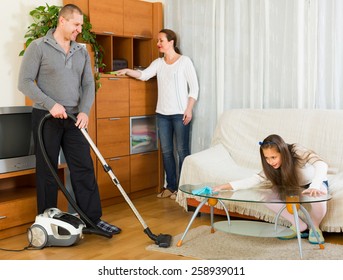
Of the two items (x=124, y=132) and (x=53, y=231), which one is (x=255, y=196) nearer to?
(x=53, y=231)

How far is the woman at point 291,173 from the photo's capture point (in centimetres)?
342

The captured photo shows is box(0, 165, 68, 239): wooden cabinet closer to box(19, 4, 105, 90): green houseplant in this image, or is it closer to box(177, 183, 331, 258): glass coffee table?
box(19, 4, 105, 90): green houseplant

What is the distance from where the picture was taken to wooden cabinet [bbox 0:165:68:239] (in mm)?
3850

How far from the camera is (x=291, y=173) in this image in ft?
11.5

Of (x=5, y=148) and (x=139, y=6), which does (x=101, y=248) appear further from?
(x=139, y=6)

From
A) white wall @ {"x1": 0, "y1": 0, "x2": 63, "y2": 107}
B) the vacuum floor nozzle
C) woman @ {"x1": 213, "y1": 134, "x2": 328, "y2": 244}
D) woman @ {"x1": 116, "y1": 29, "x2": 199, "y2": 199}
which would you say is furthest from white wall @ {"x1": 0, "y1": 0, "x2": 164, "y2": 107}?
woman @ {"x1": 213, "y1": 134, "x2": 328, "y2": 244}

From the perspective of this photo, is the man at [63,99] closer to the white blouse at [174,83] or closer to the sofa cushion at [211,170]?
the sofa cushion at [211,170]

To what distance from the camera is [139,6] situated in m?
5.30

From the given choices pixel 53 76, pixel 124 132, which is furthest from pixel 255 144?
pixel 53 76

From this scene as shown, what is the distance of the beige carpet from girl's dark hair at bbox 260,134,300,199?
1.26 feet

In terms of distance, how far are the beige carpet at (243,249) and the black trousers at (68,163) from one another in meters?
0.66

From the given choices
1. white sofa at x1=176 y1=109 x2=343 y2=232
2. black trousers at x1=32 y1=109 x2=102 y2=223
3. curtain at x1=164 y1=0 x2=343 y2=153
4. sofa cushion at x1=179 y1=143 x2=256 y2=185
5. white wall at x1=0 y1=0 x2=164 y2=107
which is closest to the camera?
black trousers at x1=32 y1=109 x2=102 y2=223

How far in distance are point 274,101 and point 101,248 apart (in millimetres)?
2120

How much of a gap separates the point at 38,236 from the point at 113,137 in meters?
1.53
